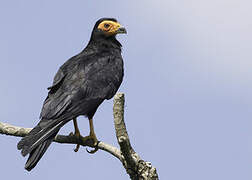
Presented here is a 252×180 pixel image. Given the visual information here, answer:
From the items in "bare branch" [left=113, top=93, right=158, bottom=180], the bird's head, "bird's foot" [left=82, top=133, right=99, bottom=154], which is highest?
the bird's head

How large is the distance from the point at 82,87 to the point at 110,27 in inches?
72.3

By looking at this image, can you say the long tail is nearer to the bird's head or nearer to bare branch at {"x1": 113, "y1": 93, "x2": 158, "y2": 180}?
bare branch at {"x1": 113, "y1": 93, "x2": 158, "y2": 180}

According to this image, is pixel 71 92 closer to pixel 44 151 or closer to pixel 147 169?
pixel 44 151

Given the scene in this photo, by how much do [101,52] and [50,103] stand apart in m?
1.70

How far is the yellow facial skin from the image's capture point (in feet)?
28.6

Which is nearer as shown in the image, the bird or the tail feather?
the tail feather

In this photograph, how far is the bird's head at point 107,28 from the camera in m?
8.70

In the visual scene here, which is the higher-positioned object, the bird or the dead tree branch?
the bird

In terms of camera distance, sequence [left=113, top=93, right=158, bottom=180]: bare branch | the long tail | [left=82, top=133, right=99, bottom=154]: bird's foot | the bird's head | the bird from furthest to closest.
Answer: the bird's head
[left=82, top=133, right=99, bottom=154]: bird's foot
the bird
the long tail
[left=113, top=93, right=158, bottom=180]: bare branch

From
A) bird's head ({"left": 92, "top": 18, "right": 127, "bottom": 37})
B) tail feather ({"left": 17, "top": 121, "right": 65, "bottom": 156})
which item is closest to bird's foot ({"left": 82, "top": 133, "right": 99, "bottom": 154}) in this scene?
tail feather ({"left": 17, "top": 121, "right": 65, "bottom": 156})

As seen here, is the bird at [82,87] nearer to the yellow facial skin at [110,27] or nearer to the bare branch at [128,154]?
the yellow facial skin at [110,27]


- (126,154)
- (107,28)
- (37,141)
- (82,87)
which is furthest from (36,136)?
(107,28)

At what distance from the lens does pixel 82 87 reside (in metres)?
7.25

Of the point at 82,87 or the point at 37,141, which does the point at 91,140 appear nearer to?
the point at 82,87
